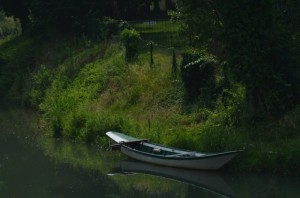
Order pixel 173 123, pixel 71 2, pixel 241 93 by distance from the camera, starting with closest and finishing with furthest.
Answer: pixel 241 93
pixel 173 123
pixel 71 2

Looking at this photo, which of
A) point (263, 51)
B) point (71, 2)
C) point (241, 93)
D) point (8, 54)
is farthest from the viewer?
point (8, 54)

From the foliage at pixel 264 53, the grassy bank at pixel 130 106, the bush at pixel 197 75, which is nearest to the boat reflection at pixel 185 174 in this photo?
the grassy bank at pixel 130 106

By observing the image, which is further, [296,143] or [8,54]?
[8,54]

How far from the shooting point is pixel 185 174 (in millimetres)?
22734

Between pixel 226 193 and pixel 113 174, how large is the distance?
4.82 meters

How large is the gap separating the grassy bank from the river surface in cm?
68

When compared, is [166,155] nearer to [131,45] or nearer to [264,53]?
[264,53]

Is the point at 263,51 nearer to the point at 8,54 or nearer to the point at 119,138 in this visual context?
the point at 119,138

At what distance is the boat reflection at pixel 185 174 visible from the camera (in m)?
21.2

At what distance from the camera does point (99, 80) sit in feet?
114

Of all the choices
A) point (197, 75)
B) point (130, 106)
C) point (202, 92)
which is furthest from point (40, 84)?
point (202, 92)

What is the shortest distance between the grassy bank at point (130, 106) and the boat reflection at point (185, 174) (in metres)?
0.94

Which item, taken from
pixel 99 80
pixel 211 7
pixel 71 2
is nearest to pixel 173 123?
pixel 211 7

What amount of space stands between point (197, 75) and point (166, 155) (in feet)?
18.9
